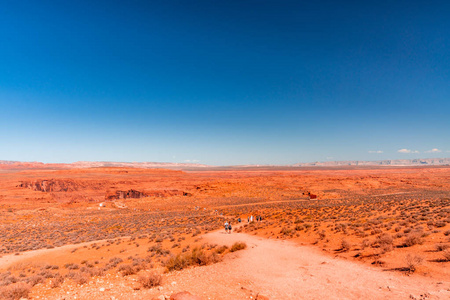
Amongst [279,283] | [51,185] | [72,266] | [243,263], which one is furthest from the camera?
[51,185]

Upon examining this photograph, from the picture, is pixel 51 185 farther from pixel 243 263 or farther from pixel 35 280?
pixel 243 263

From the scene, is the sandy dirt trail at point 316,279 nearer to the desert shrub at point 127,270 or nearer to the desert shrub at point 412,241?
the desert shrub at point 412,241

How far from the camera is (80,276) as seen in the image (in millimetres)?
9633

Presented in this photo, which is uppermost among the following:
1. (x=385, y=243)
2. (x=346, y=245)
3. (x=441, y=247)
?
(x=441, y=247)

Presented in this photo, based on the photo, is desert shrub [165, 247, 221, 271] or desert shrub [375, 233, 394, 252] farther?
desert shrub [165, 247, 221, 271]

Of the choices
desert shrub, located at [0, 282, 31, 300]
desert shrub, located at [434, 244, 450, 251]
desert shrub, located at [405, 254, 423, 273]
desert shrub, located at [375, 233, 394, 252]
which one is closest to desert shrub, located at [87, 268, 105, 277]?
desert shrub, located at [0, 282, 31, 300]

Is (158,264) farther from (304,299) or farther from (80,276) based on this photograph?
(304,299)

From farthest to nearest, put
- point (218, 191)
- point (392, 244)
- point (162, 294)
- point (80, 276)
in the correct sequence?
point (218, 191) → point (392, 244) → point (80, 276) → point (162, 294)

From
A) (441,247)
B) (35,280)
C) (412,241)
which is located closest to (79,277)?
(35,280)

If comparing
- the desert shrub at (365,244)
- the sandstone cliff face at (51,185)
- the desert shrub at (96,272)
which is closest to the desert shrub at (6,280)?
the desert shrub at (96,272)

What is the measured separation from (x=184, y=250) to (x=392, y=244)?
37.7ft

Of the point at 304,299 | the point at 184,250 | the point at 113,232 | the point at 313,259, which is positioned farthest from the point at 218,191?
the point at 304,299

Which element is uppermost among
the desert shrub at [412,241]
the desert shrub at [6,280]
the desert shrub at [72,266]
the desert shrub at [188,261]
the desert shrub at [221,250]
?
the desert shrub at [412,241]

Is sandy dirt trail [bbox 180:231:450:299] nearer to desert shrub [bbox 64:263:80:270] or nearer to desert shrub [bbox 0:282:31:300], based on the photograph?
desert shrub [bbox 0:282:31:300]
